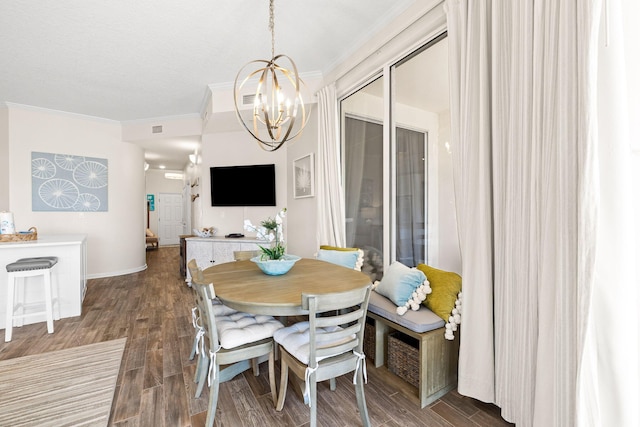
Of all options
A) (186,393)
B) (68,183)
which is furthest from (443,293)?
(68,183)

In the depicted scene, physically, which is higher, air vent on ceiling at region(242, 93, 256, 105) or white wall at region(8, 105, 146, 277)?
air vent on ceiling at region(242, 93, 256, 105)

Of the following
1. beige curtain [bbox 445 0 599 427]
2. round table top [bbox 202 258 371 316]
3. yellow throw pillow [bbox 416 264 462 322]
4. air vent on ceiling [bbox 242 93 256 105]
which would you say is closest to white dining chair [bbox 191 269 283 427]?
round table top [bbox 202 258 371 316]

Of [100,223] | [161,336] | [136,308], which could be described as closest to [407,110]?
[161,336]

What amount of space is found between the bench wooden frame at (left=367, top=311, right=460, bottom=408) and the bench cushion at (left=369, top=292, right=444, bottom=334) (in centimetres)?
3

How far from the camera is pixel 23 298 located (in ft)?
10.3

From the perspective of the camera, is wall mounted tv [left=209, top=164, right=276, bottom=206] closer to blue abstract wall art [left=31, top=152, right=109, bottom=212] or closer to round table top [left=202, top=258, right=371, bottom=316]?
blue abstract wall art [left=31, top=152, right=109, bottom=212]

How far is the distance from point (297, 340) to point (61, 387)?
1787mm

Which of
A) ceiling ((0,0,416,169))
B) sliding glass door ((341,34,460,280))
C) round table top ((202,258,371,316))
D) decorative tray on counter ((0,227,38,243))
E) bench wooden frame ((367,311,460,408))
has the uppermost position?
ceiling ((0,0,416,169))

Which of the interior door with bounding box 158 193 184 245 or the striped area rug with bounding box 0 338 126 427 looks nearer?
the striped area rug with bounding box 0 338 126 427

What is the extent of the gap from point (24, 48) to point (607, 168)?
16.5ft

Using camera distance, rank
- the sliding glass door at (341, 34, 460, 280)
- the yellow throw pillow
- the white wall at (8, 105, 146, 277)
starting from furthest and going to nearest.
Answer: the white wall at (8, 105, 146, 277) → the sliding glass door at (341, 34, 460, 280) → the yellow throw pillow

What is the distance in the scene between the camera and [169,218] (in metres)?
10.2

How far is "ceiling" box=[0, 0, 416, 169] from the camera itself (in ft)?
8.11

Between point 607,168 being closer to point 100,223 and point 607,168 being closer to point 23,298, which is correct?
point 23,298
